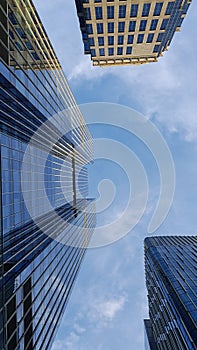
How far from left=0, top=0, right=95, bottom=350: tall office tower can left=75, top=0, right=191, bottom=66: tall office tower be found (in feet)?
41.4

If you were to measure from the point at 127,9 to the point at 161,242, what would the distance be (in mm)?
56543

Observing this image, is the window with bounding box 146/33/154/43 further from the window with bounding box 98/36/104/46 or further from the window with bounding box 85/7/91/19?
the window with bounding box 85/7/91/19

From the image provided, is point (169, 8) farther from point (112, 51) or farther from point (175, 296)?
point (175, 296)

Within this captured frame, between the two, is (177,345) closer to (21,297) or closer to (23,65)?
(21,297)

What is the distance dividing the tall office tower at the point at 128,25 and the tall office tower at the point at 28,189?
1262cm

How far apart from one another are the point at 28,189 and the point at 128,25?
1677 inches

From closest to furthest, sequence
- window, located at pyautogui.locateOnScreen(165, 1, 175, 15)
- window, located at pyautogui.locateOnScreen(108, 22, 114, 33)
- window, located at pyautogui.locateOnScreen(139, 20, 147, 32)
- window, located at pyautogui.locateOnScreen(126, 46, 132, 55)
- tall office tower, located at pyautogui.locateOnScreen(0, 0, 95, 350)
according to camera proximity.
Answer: tall office tower, located at pyautogui.locateOnScreen(0, 0, 95, 350) < window, located at pyautogui.locateOnScreen(165, 1, 175, 15) < window, located at pyautogui.locateOnScreen(139, 20, 147, 32) < window, located at pyautogui.locateOnScreen(108, 22, 114, 33) < window, located at pyautogui.locateOnScreen(126, 46, 132, 55)

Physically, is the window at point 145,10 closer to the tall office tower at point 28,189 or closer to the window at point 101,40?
the window at point 101,40

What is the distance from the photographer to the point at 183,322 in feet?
125

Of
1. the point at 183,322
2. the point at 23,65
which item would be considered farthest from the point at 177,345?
the point at 23,65

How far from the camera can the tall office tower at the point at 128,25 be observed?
5550cm

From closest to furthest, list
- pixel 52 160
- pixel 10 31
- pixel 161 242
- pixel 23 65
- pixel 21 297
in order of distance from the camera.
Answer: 1. pixel 21 297
2. pixel 10 31
3. pixel 23 65
4. pixel 52 160
5. pixel 161 242

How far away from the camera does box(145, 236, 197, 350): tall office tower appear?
125 feet

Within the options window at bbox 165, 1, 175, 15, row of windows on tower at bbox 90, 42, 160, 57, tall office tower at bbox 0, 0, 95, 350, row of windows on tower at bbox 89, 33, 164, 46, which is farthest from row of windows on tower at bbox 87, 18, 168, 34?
tall office tower at bbox 0, 0, 95, 350
